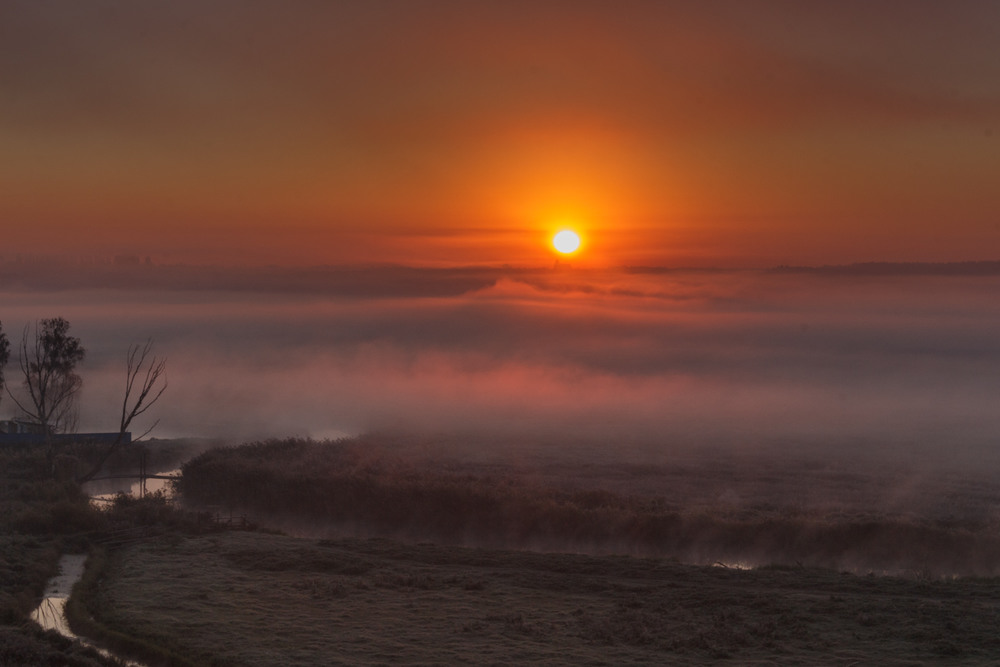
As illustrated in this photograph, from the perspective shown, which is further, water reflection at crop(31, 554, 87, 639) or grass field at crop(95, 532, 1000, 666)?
water reflection at crop(31, 554, 87, 639)

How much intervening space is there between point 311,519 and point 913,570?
31282mm

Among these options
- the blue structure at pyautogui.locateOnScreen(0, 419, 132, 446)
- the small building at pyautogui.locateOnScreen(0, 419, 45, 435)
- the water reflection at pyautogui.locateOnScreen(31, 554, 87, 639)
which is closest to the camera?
the water reflection at pyautogui.locateOnScreen(31, 554, 87, 639)

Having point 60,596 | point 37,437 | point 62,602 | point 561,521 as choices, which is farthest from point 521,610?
point 37,437

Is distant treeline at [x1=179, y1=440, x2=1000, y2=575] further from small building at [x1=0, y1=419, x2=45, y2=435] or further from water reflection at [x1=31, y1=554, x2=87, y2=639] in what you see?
small building at [x1=0, y1=419, x2=45, y2=435]

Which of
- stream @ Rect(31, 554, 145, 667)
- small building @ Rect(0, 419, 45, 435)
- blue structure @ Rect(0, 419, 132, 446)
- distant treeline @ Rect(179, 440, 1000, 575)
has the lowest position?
stream @ Rect(31, 554, 145, 667)

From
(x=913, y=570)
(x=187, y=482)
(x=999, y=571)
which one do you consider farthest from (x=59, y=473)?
(x=999, y=571)

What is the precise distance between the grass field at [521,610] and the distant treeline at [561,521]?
7.27 m

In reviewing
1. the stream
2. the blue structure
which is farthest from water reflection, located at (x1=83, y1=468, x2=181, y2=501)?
the stream

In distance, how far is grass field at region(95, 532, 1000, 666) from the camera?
25.5m

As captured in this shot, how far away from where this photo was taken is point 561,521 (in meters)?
47.5

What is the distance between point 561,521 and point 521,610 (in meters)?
17.6

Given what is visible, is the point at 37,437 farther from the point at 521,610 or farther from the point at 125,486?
the point at 521,610

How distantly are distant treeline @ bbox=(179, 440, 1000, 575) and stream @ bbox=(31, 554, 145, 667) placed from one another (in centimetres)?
1565

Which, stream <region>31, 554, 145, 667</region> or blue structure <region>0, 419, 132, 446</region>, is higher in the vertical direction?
blue structure <region>0, 419, 132, 446</region>
